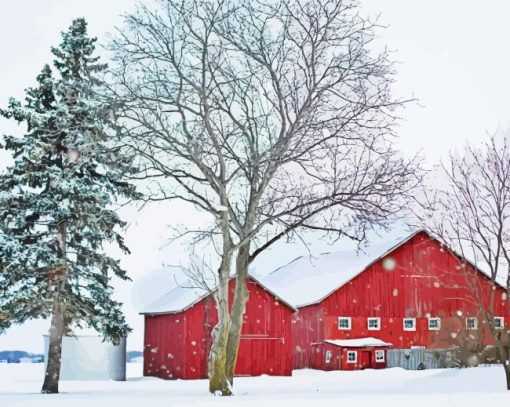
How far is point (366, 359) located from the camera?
49219 mm

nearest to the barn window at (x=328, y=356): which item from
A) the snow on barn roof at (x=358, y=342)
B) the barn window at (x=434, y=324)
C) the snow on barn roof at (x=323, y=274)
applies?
the snow on barn roof at (x=358, y=342)

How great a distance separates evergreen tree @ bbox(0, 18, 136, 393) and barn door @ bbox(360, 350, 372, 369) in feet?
78.2

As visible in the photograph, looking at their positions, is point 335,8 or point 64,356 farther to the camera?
point 64,356

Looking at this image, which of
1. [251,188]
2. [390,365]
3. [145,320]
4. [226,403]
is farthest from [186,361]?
[226,403]

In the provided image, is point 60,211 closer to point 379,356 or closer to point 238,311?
point 238,311

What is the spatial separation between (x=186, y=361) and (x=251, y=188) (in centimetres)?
1807

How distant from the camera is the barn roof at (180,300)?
4112 centimetres

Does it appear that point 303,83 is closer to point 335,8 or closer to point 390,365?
point 335,8

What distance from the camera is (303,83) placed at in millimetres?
25062

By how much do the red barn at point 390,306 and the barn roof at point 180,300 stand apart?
7278 mm

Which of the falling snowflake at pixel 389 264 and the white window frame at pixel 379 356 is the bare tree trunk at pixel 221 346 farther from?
the falling snowflake at pixel 389 264

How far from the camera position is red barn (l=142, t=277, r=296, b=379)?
41.0 m

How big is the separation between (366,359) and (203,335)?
12.6 metres

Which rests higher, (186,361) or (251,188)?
(251,188)
